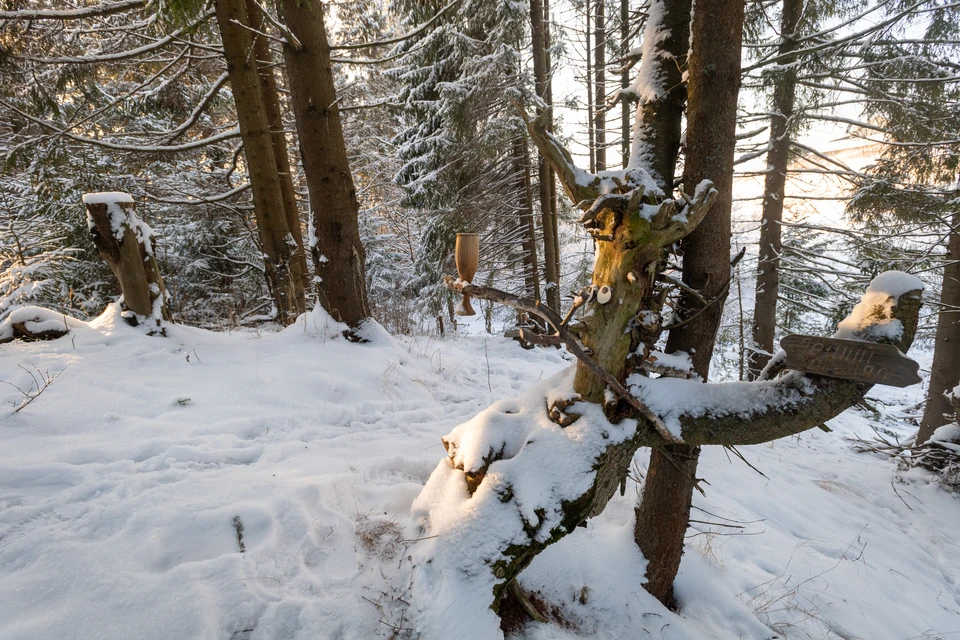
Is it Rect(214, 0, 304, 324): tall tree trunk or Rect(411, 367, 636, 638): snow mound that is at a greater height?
Rect(214, 0, 304, 324): tall tree trunk

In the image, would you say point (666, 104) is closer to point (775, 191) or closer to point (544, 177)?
point (544, 177)

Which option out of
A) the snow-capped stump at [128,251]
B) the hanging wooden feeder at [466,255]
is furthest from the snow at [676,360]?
the snow-capped stump at [128,251]

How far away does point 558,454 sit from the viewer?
6.09 feet

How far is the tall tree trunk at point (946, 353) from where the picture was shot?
521cm

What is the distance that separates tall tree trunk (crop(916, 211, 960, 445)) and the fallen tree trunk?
5726 mm

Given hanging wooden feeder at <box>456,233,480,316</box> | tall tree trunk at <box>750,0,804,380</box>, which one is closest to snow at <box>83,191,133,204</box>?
hanging wooden feeder at <box>456,233,480,316</box>

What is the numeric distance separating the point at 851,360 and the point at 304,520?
2798 mm

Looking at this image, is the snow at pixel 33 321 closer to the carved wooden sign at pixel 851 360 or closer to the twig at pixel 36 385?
the twig at pixel 36 385

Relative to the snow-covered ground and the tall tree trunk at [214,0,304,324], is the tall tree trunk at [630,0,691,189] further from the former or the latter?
the tall tree trunk at [214,0,304,324]

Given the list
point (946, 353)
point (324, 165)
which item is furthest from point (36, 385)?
point (946, 353)

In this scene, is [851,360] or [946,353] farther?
[946,353]

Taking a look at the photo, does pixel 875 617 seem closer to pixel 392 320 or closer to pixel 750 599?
pixel 750 599

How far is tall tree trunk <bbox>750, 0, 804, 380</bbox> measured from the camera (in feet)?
20.3

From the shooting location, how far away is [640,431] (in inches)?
77.0
